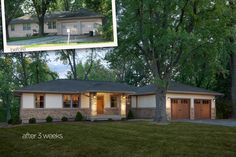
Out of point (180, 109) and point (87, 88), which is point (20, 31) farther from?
point (180, 109)

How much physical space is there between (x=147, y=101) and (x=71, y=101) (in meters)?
7.68

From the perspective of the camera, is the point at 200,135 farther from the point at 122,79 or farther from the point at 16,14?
the point at 122,79

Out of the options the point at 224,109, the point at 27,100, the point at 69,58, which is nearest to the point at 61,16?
the point at 27,100

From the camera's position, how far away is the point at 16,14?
2484 cm

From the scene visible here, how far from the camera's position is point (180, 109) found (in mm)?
36562

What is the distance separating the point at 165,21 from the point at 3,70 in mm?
31169

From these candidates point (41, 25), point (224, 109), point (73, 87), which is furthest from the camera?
point (224, 109)

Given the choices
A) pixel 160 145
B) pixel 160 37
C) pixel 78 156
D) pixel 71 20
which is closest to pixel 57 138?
pixel 78 156

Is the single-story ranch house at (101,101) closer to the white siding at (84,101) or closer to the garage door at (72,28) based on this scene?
the white siding at (84,101)

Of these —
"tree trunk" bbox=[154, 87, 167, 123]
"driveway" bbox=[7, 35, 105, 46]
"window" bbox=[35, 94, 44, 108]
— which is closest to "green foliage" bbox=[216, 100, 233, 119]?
"tree trunk" bbox=[154, 87, 167, 123]

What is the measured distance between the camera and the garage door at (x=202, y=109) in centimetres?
3775

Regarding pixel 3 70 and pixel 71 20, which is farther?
pixel 3 70

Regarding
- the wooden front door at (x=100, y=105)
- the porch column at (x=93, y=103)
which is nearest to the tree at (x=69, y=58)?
the wooden front door at (x=100, y=105)

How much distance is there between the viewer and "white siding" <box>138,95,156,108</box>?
36.9 m
